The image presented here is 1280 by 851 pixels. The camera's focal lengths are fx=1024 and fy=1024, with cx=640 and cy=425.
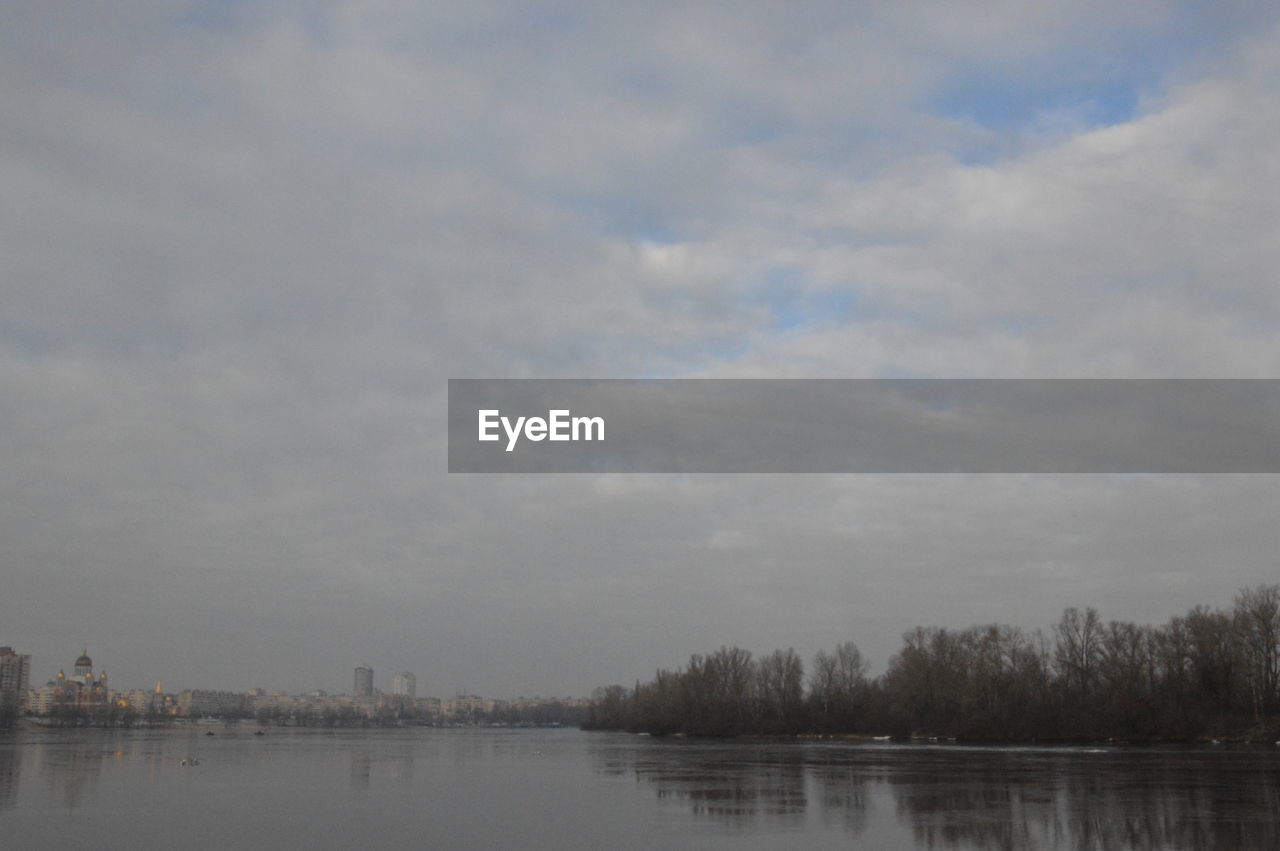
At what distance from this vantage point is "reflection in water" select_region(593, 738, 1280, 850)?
872 inches

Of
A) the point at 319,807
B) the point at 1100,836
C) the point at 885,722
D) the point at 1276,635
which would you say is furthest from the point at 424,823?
the point at 885,722

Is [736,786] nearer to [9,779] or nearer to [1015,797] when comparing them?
[1015,797]

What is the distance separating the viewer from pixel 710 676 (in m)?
136

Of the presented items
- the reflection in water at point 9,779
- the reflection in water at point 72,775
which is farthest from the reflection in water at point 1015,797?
the reflection in water at point 9,779

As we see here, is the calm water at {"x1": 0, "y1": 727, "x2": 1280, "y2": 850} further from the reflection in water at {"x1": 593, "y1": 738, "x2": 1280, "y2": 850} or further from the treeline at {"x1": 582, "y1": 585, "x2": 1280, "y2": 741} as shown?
the treeline at {"x1": 582, "y1": 585, "x2": 1280, "y2": 741}

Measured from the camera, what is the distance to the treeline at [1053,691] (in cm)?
8569

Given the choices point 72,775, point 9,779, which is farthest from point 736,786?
point 9,779

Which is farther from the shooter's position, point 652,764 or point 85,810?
point 652,764

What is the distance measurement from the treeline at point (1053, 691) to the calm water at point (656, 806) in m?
40.0

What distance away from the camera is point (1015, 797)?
3091 cm

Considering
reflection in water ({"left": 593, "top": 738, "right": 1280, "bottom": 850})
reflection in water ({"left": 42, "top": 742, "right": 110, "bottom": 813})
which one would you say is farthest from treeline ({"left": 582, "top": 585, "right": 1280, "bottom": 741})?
reflection in water ({"left": 42, "top": 742, "right": 110, "bottom": 813})

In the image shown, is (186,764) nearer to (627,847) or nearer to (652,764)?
(652,764)

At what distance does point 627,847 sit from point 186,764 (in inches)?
1607

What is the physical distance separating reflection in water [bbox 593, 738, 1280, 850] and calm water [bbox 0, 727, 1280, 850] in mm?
79
